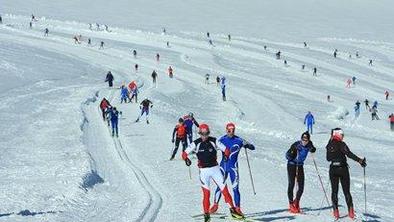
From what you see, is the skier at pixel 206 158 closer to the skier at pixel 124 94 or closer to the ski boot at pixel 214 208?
the ski boot at pixel 214 208

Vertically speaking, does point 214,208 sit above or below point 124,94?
above

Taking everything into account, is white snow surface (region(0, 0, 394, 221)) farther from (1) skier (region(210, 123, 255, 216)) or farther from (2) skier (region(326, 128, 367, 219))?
(2) skier (region(326, 128, 367, 219))

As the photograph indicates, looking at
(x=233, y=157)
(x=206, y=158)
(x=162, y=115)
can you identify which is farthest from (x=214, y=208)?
(x=162, y=115)

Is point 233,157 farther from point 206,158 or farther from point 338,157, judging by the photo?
point 338,157

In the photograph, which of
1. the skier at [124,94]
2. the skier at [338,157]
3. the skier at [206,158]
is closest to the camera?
the skier at [206,158]

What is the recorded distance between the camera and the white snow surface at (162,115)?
1541cm

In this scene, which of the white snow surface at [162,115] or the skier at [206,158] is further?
the white snow surface at [162,115]

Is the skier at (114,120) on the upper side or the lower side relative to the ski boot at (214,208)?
lower

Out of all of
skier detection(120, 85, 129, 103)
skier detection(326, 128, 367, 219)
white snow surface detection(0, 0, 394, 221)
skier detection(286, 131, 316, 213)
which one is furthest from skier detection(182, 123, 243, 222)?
skier detection(120, 85, 129, 103)

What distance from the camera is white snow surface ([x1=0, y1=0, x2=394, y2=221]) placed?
15414mm

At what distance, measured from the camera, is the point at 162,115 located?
37312mm

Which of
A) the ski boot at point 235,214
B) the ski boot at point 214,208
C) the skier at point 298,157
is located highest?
the skier at point 298,157

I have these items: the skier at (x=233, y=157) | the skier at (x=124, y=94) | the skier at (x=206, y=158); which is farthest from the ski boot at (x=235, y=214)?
the skier at (x=124, y=94)

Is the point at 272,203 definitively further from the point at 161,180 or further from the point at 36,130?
the point at 36,130
